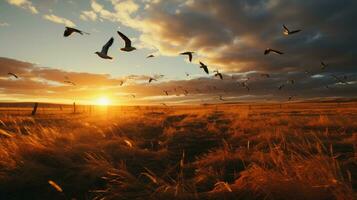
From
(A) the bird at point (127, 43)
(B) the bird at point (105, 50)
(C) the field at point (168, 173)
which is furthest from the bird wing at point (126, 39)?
(C) the field at point (168, 173)

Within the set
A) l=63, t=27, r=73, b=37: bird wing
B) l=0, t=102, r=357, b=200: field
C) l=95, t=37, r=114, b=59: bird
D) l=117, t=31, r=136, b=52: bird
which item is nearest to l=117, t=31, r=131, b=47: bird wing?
l=117, t=31, r=136, b=52: bird

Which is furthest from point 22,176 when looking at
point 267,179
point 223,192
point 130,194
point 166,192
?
point 267,179

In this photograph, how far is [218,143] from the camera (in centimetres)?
1275

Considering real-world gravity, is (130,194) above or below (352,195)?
below

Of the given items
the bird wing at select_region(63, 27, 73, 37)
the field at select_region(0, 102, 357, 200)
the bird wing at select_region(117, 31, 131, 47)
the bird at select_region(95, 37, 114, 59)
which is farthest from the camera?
the bird wing at select_region(63, 27, 73, 37)

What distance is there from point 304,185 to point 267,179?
525mm

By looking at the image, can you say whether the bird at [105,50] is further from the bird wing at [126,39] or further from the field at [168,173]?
the field at [168,173]

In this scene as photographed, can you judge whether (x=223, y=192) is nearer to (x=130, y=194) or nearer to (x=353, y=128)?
(x=130, y=194)

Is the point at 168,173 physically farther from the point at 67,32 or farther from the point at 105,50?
the point at 67,32

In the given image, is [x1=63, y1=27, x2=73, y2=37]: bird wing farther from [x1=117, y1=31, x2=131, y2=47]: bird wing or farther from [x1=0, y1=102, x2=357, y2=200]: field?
[x1=0, y1=102, x2=357, y2=200]: field

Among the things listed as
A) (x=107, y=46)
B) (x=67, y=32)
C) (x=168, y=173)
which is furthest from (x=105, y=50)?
(x=168, y=173)

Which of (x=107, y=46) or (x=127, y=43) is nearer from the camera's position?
(x=127, y=43)

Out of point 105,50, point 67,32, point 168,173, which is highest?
point 67,32

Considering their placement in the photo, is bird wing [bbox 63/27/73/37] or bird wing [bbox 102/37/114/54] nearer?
bird wing [bbox 102/37/114/54]
